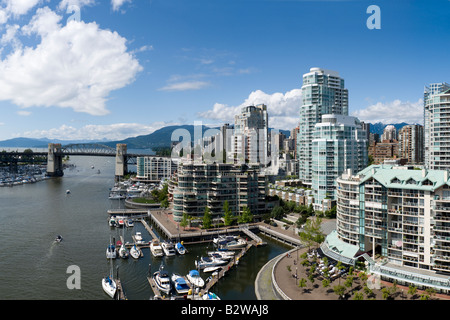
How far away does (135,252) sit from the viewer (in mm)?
28188

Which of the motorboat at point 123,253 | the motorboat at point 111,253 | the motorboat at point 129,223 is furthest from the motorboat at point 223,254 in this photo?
the motorboat at point 129,223

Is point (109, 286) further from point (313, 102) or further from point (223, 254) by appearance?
point (313, 102)

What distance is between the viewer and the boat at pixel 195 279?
866 inches

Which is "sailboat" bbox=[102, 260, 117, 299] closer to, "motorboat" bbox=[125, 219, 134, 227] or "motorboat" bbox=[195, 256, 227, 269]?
"motorboat" bbox=[195, 256, 227, 269]

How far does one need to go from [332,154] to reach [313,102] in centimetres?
1582

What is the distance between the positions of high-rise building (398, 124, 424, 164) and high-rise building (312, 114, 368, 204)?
128 feet

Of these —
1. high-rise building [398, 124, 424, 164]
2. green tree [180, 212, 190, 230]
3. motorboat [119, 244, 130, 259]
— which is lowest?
motorboat [119, 244, 130, 259]

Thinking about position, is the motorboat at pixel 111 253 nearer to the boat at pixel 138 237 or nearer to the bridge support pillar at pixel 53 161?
the boat at pixel 138 237

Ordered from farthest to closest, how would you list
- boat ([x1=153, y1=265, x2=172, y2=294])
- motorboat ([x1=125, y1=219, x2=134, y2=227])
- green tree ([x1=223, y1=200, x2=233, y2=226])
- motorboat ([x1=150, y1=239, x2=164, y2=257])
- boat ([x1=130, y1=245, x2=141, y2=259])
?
motorboat ([x1=125, y1=219, x2=134, y2=227])
green tree ([x1=223, y1=200, x2=233, y2=226])
motorboat ([x1=150, y1=239, x2=164, y2=257])
boat ([x1=130, y1=245, x2=141, y2=259])
boat ([x1=153, y1=265, x2=172, y2=294])

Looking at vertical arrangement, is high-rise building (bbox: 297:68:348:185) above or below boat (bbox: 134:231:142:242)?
above

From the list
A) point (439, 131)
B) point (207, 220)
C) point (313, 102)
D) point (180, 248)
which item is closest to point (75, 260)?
point (180, 248)

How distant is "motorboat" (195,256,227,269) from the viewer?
84.1 feet

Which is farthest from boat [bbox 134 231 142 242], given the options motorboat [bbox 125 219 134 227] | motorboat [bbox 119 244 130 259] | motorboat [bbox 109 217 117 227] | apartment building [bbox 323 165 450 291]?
apartment building [bbox 323 165 450 291]
